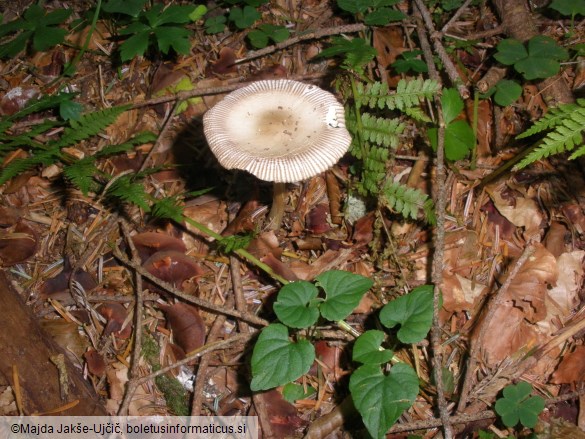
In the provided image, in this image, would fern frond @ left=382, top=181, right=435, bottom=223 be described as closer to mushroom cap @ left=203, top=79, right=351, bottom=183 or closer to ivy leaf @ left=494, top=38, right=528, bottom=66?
mushroom cap @ left=203, top=79, right=351, bottom=183

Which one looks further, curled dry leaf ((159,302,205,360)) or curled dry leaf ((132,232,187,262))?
curled dry leaf ((132,232,187,262))

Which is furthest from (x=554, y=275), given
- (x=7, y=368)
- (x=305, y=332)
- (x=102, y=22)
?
(x=102, y=22)

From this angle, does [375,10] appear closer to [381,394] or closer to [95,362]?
[381,394]

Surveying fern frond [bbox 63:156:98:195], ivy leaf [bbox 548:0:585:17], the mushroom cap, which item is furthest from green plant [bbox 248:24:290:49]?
ivy leaf [bbox 548:0:585:17]

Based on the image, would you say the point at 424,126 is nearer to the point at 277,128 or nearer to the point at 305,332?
the point at 277,128

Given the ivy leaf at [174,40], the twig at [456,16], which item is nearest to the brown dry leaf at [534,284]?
the twig at [456,16]

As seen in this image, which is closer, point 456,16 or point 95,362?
point 95,362

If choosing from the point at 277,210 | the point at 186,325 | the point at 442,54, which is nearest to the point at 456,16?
the point at 442,54
